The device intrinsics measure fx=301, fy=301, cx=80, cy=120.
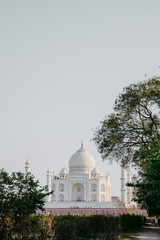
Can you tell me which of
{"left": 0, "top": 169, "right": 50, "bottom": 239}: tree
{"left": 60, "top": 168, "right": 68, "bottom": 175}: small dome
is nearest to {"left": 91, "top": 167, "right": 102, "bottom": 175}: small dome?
{"left": 60, "top": 168, "right": 68, "bottom": 175}: small dome

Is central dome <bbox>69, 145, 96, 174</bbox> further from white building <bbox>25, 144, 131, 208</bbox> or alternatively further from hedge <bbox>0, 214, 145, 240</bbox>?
hedge <bbox>0, 214, 145, 240</bbox>

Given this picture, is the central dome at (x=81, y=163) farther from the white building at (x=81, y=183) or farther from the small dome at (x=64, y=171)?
the small dome at (x=64, y=171)

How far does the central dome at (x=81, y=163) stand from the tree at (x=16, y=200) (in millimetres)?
38889

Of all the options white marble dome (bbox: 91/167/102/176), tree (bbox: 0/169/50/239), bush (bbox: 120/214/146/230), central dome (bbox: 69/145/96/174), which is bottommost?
bush (bbox: 120/214/146/230)

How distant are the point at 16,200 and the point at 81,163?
39579mm

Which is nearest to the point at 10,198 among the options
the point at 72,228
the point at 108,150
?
the point at 72,228

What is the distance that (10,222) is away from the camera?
10.3m

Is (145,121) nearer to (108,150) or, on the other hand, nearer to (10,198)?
(108,150)

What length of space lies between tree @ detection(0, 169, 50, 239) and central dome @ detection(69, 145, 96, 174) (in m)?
38.9

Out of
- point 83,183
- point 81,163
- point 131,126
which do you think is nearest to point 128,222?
point 131,126

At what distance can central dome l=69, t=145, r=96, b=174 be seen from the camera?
1967 inches

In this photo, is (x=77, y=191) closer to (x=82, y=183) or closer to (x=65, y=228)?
(x=82, y=183)

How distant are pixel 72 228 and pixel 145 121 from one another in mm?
7142

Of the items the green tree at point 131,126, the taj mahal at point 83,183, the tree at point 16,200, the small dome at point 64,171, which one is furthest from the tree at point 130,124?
the small dome at point 64,171
